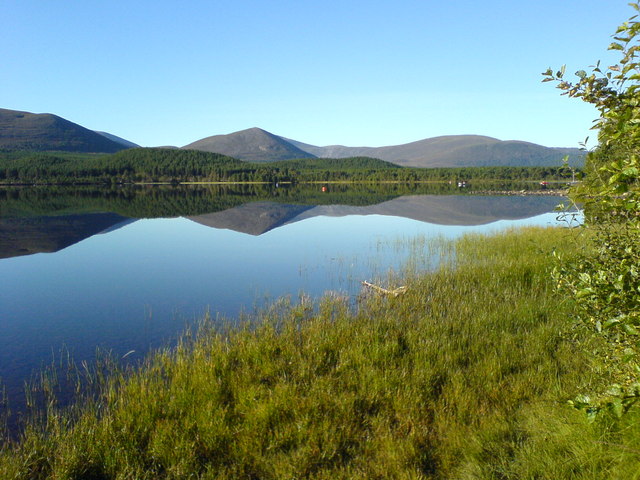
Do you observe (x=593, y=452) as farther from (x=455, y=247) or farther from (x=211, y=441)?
(x=455, y=247)

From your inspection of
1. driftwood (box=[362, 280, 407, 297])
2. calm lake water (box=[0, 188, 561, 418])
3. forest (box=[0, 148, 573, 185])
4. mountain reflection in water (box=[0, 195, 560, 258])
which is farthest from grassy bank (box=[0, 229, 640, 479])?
forest (box=[0, 148, 573, 185])

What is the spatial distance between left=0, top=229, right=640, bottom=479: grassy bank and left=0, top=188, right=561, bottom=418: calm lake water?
345 centimetres

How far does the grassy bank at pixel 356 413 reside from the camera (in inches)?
211

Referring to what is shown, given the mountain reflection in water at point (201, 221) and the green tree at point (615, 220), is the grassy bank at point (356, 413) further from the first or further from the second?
the mountain reflection in water at point (201, 221)

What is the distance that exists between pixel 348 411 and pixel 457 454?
5.76 feet

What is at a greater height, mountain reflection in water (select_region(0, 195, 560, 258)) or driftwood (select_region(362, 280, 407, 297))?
driftwood (select_region(362, 280, 407, 297))

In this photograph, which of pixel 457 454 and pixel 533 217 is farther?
pixel 533 217

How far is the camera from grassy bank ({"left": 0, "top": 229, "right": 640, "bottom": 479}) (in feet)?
17.6

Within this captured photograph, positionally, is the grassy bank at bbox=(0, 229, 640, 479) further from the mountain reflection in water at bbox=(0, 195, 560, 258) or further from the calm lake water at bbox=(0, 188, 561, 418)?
the mountain reflection in water at bbox=(0, 195, 560, 258)

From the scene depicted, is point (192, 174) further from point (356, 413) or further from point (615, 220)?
point (615, 220)

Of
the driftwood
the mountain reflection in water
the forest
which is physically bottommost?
the mountain reflection in water

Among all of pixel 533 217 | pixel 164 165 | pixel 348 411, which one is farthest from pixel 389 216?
pixel 164 165

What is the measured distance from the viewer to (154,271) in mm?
21562

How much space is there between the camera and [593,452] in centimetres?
468
